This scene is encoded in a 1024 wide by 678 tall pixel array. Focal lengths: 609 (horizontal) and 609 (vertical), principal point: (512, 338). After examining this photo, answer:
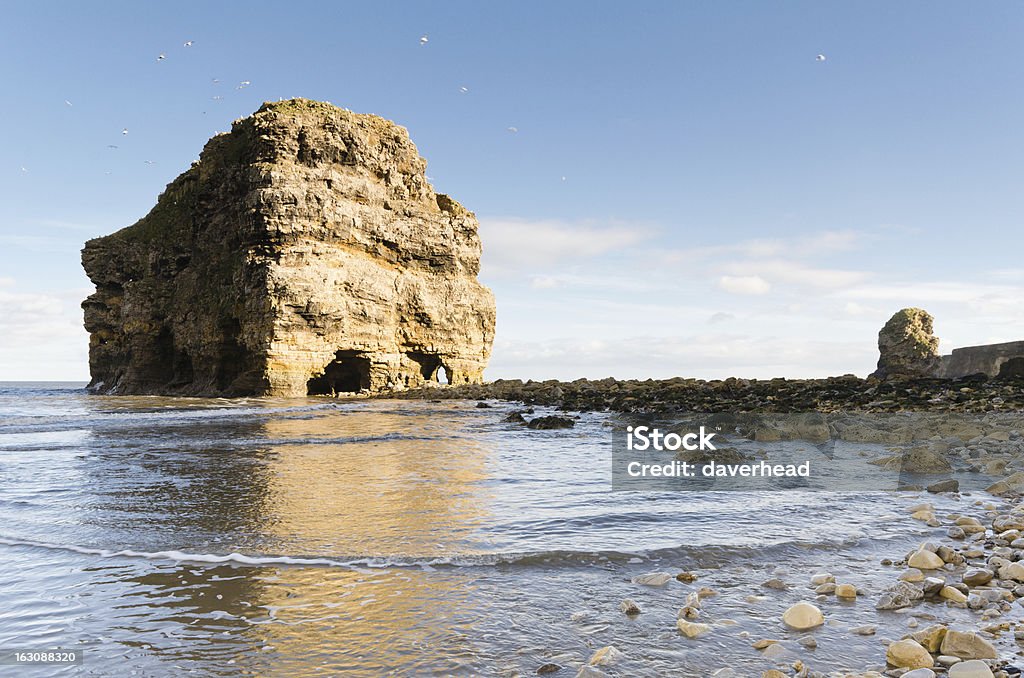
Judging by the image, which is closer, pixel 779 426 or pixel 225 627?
pixel 225 627

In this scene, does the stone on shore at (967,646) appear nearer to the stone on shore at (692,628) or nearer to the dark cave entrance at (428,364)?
the stone on shore at (692,628)

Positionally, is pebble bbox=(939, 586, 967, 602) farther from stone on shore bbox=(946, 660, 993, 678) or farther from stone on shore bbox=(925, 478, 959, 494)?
stone on shore bbox=(925, 478, 959, 494)

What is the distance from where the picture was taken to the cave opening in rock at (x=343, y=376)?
35.5 meters

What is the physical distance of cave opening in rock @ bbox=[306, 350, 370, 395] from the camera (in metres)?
35.5

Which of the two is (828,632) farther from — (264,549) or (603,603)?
(264,549)

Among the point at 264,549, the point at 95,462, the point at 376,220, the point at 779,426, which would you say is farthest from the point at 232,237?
the point at 264,549

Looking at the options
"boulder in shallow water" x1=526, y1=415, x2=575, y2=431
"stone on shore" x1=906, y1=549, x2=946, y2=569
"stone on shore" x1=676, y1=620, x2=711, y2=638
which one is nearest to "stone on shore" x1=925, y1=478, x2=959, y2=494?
"stone on shore" x1=906, y1=549, x2=946, y2=569

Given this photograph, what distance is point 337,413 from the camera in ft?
65.9

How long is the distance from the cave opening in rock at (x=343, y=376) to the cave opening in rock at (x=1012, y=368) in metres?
28.7

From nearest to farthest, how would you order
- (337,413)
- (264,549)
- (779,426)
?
(264,549) → (779,426) → (337,413)

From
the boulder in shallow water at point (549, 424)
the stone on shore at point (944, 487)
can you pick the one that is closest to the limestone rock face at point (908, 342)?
the boulder in shallow water at point (549, 424)

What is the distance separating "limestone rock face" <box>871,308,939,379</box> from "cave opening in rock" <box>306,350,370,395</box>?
26.3 metres

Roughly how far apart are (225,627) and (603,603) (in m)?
1.90

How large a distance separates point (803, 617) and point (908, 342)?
95.0 ft
